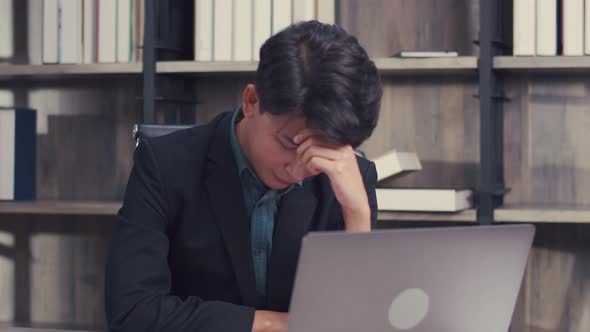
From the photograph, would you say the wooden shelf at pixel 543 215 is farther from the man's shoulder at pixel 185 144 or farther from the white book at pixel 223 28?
the man's shoulder at pixel 185 144

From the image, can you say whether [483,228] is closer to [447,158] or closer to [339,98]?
[339,98]

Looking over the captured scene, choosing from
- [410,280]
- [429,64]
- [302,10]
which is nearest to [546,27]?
[429,64]

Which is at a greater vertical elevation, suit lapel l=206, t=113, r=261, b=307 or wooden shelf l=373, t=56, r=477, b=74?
wooden shelf l=373, t=56, r=477, b=74

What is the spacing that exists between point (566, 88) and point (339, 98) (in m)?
1.40

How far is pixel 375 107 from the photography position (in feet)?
4.10

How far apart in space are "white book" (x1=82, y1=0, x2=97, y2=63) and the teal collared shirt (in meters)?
1.03

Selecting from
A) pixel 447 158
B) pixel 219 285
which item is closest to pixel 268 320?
pixel 219 285

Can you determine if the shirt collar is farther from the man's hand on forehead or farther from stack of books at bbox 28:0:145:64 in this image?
stack of books at bbox 28:0:145:64

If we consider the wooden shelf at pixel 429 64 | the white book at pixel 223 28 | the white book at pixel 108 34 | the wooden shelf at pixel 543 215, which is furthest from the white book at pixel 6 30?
the wooden shelf at pixel 543 215

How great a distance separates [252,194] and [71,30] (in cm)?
111

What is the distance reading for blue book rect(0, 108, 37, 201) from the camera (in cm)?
247

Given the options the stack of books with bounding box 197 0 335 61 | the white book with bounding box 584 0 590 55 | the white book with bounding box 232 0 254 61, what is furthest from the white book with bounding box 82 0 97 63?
the white book with bounding box 584 0 590 55

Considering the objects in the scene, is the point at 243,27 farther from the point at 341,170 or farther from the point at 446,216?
the point at 341,170

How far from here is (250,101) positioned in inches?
52.9
